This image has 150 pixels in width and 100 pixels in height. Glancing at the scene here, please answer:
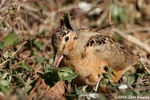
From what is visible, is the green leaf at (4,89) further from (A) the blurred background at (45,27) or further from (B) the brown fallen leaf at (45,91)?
(B) the brown fallen leaf at (45,91)

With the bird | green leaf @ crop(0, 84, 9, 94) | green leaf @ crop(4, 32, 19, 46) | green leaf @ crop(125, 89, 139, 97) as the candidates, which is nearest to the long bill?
the bird

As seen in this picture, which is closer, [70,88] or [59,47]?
[59,47]

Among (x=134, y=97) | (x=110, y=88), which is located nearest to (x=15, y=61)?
(x=110, y=88)

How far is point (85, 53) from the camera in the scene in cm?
518

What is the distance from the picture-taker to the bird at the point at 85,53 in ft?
16.4

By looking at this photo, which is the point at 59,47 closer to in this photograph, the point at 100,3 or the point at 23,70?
the point at 23,70

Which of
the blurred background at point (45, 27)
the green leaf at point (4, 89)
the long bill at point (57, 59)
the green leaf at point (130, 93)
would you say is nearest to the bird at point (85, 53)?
the long bill at point (57, 59)

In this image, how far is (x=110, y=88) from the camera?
451 cm

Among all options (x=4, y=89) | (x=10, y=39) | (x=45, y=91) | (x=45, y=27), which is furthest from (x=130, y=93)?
(x=45, y=27)

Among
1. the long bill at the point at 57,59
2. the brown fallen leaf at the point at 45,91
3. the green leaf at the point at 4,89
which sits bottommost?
the brown fallen leaf at the point at 45,91

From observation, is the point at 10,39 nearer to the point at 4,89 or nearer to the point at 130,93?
the point at 4,89

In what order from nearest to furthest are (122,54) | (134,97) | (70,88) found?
(134,97), (70,88), (122,54)

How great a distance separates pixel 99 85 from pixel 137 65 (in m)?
1.44

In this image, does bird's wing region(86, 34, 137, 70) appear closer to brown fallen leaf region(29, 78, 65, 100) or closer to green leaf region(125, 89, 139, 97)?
brown fallen leaf region(29, 78, 65, 100)
